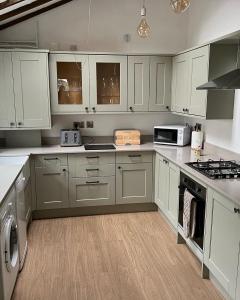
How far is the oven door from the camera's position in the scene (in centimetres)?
379

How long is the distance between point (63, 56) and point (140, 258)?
2.52 meters

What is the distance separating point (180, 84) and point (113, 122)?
1.09 m

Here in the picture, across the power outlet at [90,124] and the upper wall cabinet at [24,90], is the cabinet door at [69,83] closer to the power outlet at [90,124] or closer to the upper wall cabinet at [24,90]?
the upper wall cabinet at [24,90]

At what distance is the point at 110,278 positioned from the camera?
98.2 inches

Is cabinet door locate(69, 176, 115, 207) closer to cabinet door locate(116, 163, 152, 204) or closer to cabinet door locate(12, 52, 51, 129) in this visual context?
cabinet door locate(116, 163, 152, 204)

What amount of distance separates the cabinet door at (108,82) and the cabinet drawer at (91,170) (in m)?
0.75

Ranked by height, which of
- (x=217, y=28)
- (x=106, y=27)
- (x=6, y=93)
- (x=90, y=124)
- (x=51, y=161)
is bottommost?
(x=51, y=161)

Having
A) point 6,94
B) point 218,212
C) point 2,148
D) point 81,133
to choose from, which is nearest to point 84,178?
point 81,133

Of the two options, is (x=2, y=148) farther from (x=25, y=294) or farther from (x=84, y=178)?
(x=25, y=294)

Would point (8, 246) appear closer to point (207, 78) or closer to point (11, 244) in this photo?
point (11, 244)

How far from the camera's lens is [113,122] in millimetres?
4160

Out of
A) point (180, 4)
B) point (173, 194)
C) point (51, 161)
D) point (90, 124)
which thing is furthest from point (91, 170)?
point (180, 4)

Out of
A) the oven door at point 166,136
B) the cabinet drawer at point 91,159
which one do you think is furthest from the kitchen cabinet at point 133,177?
the oven door at point 166,136

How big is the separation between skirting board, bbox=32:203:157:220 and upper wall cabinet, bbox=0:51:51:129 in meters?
1.09
